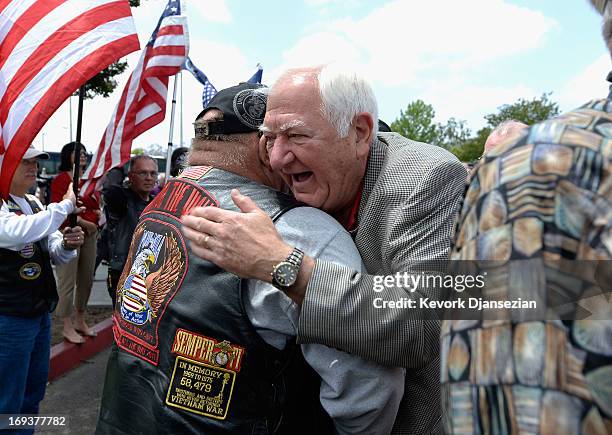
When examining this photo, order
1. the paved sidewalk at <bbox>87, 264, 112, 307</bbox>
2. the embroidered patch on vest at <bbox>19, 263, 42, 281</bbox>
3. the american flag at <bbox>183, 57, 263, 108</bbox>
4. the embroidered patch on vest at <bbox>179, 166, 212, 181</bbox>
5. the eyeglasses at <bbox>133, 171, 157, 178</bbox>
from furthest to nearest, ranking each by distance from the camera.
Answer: the paved sidewalk at <bbox>87, 264, 112, 307</bbox>
the american flag at <bbox>183, 57, 263, 108</bbox>
the eyeglasses at <bbox>133, 171, 157, 178</bbox>
the embroidered patch on vest at <bbox>19, 263, 42, 281</bbox>
the embroidered patch on vest at <bbox>179, 166, 212, 181</bbox>

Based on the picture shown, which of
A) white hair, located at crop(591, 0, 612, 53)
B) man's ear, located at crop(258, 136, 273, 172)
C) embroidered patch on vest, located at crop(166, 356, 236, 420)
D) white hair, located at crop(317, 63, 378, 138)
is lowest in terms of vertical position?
embroidered patch on vest, located at crop(166, 356, 236, 420)

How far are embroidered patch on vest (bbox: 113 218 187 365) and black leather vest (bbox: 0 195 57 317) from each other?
A: 88.0 inches

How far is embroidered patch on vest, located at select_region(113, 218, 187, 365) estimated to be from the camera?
1.52 meters

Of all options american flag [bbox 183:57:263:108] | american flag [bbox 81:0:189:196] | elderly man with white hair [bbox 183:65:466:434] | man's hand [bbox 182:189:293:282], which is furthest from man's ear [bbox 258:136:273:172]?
american flag [bbox 183:57:263:108]

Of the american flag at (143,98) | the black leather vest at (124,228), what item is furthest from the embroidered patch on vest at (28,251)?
the black leather vest at (124,228)

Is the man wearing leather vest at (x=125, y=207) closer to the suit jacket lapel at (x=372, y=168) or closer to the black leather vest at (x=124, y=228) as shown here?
the black leather vest at (x=124, y=228)

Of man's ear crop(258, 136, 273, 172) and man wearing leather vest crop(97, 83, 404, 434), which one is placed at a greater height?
man's ear crop(258, 136, 273, 172)

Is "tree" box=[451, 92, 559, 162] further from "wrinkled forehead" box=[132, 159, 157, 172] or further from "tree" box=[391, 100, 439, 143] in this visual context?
"wrinkled forehead" box=[132, 159, 157, 172]

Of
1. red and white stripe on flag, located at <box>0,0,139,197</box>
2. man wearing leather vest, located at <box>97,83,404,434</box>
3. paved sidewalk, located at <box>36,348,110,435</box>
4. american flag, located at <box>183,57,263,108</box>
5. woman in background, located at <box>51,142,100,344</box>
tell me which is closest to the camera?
man wearing leather vest, located at <box>97,83,404,434</box>

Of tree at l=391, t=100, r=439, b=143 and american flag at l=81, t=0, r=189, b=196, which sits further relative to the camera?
tree at l=391, t=100, r=439, b=143

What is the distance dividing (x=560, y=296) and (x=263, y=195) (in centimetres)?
99

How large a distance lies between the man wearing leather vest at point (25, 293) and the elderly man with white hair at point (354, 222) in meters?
2.60

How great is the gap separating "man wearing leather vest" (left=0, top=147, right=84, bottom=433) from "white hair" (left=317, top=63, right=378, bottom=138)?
9.09ft

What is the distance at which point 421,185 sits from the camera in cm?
150
